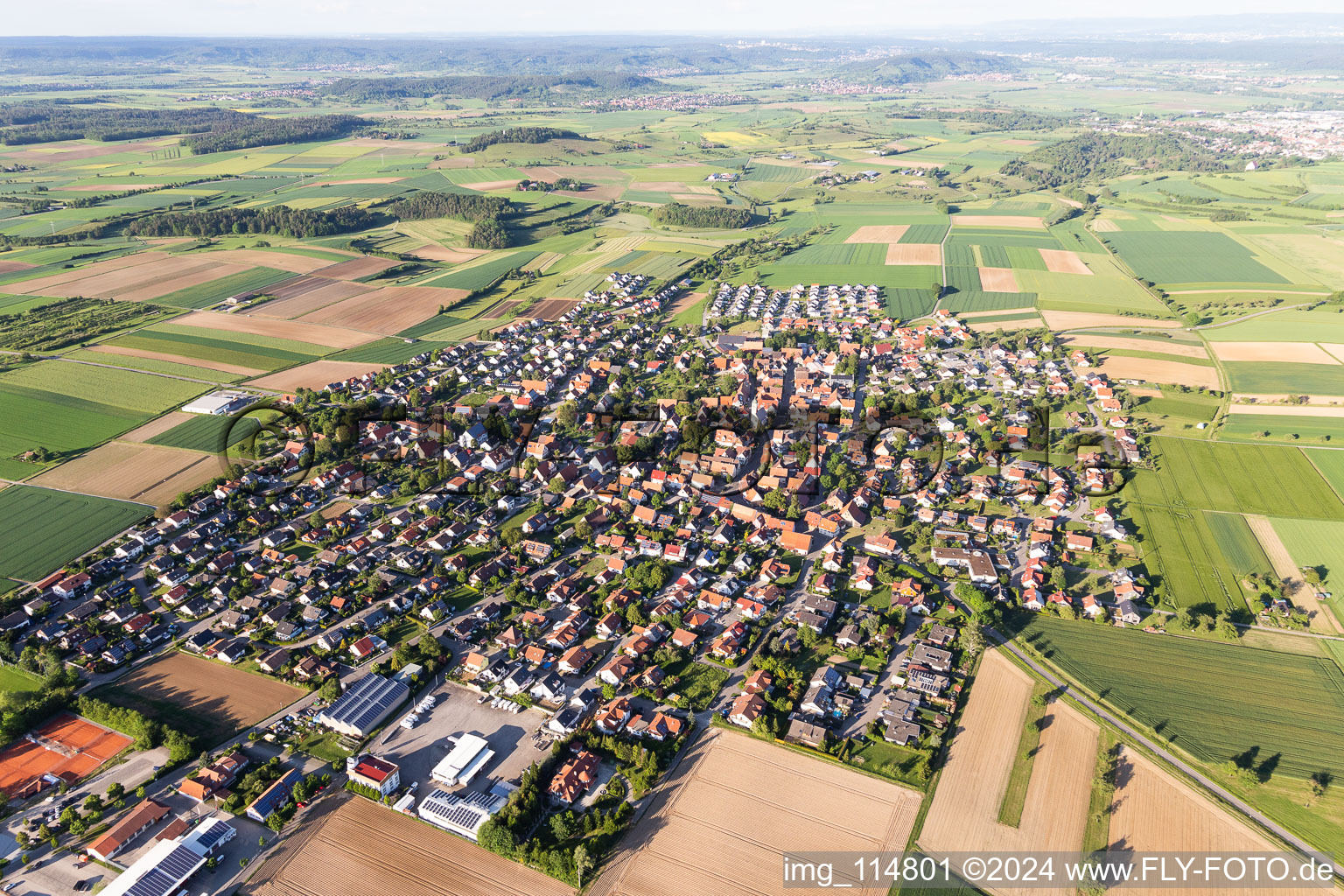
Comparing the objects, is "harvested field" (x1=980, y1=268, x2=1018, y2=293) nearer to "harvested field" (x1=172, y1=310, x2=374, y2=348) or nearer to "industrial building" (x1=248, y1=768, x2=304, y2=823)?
"harvested field" (x1=172, y1=310, x2=374, y2=348)

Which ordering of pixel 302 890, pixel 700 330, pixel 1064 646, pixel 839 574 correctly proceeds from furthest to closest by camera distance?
1. pixel 700 330
2. pixel 839 574
3. pixel 1064 646
4. pixel 302 890

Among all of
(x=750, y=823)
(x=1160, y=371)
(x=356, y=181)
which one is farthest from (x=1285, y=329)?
(x=356, y=181)

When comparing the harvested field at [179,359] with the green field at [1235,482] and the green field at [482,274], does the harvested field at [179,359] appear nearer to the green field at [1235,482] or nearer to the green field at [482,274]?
the green field at [482,274]

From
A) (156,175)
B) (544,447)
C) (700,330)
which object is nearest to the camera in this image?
(544,447)

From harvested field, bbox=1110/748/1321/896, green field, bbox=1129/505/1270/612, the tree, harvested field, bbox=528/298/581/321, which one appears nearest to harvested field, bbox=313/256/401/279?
harvested field, bbox=528/298/581/321

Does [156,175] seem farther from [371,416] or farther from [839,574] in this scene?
[839,574]

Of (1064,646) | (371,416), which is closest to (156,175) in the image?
(371,416)
